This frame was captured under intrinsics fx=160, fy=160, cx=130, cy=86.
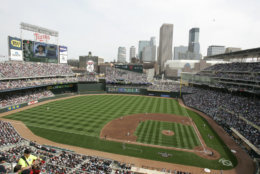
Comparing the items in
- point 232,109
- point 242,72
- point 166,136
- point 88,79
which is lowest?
point 166,136

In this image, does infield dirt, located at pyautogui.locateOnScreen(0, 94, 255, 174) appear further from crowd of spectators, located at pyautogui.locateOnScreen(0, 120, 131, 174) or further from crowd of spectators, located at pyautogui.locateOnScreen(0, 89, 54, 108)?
crowd of spectators, located at pyautogui.locateOnScreen(0, 89, 54, 108)

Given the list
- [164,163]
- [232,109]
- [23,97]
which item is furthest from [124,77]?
[164,163]

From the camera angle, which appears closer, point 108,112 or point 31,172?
point 31,172

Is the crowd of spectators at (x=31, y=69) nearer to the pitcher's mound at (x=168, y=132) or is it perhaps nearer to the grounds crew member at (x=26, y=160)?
the pitcher's mound at (x=168, y=132)

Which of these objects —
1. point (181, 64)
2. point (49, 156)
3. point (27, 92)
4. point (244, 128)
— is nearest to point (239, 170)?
point (244, 128)

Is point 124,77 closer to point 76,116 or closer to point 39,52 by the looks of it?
point 39,52

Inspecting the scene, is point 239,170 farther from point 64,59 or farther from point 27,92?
point 64,59
